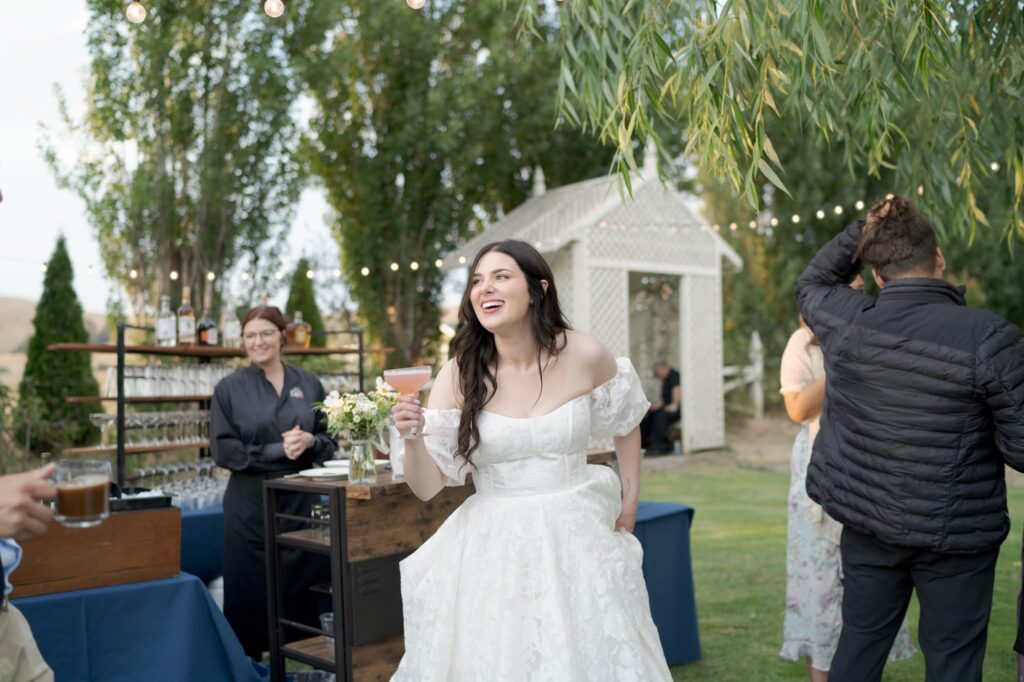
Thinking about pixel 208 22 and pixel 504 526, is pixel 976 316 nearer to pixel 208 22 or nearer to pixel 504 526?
pixel 504 526

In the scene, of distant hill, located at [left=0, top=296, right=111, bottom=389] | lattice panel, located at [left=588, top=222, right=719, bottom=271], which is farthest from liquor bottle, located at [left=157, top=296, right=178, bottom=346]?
distant hill, located at [left=0, top=296, right=111, bottom=389]

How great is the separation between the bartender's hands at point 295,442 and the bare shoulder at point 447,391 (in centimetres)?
159

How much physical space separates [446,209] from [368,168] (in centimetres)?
146

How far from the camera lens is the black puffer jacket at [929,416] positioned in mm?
2479

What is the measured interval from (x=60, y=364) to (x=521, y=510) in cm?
1010

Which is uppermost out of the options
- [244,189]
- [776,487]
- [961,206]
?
[244,189]

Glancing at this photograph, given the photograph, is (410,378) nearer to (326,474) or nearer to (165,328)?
Result: (326,474)

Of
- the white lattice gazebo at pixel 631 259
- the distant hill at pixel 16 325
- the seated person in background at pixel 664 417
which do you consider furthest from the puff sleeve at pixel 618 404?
the distant hill at pixel 16 325

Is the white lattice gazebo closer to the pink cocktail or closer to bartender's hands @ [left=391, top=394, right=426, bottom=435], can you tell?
the pink cocktail

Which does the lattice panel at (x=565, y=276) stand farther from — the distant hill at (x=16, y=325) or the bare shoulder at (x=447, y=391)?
the distant hill at (x=16, y=325)

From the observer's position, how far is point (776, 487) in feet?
36.0

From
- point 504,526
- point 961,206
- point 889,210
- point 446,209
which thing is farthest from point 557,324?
point 446,209

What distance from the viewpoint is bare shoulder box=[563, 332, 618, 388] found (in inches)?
111

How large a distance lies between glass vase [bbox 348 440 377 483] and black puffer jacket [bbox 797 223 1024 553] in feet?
5.88
